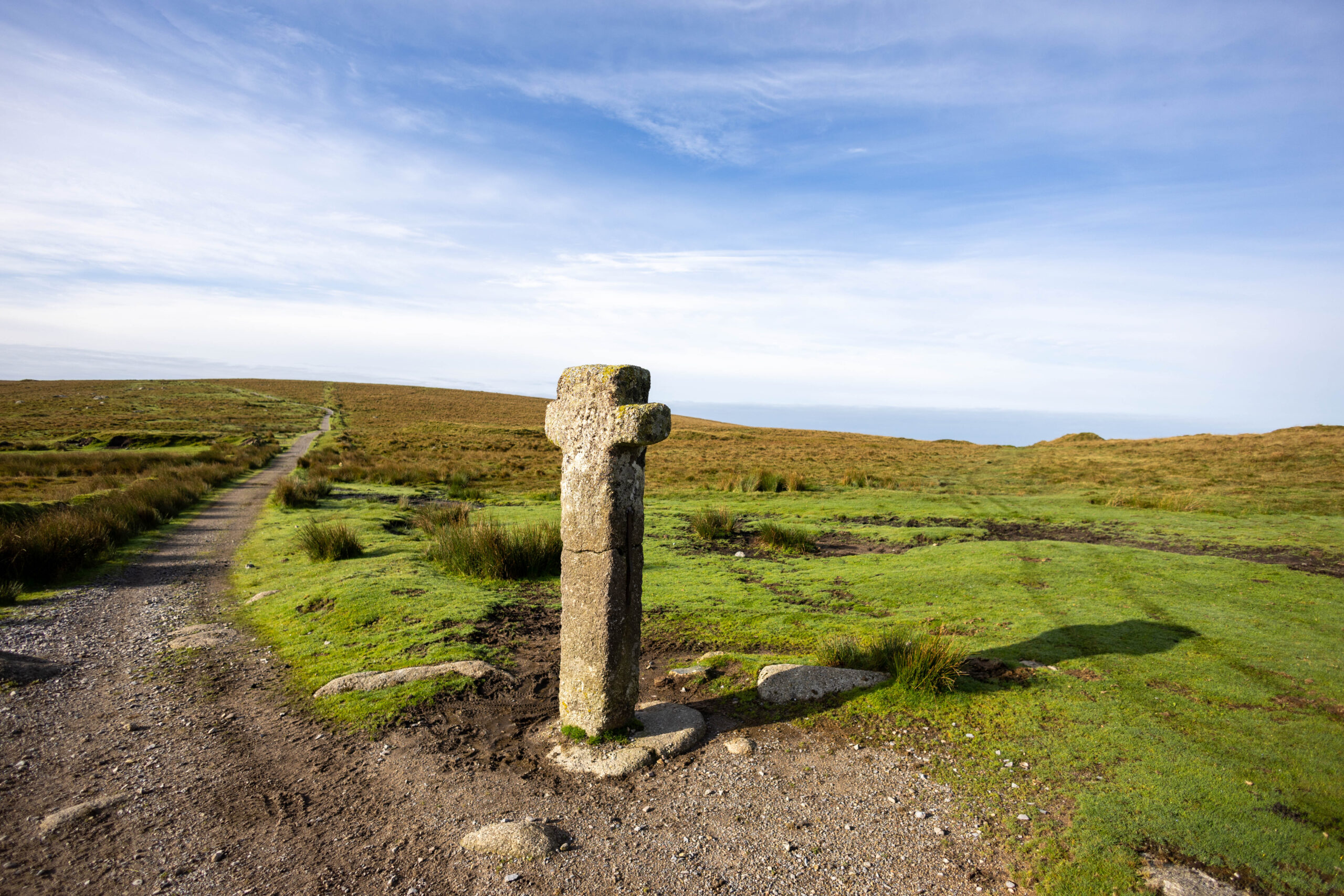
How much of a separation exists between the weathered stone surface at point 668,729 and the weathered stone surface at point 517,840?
1238 mm

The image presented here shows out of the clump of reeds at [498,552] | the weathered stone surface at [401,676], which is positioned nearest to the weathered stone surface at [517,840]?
the weathered stone surface at [401,676]

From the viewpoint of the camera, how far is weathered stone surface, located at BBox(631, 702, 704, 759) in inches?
227

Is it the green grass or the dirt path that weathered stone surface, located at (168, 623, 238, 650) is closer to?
the green grass

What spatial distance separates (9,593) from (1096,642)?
15.0m

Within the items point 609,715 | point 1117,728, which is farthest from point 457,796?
point 1117,728

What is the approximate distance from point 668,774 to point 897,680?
2.42 m

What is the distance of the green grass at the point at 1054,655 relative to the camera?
175 inches

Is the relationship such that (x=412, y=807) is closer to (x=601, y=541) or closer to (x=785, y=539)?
(x=601, y=541)

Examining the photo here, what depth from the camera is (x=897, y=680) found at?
6449mm

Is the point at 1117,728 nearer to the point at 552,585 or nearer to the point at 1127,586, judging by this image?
the point at 1127,586

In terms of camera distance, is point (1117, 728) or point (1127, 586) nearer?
point (1117, 728)

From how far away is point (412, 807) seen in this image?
198 inches

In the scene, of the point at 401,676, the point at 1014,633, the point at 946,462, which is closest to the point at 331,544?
the point at 401,676

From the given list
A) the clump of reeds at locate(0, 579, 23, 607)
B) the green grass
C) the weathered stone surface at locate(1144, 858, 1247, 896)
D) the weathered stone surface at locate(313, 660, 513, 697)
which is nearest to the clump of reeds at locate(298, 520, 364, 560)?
the green grass
